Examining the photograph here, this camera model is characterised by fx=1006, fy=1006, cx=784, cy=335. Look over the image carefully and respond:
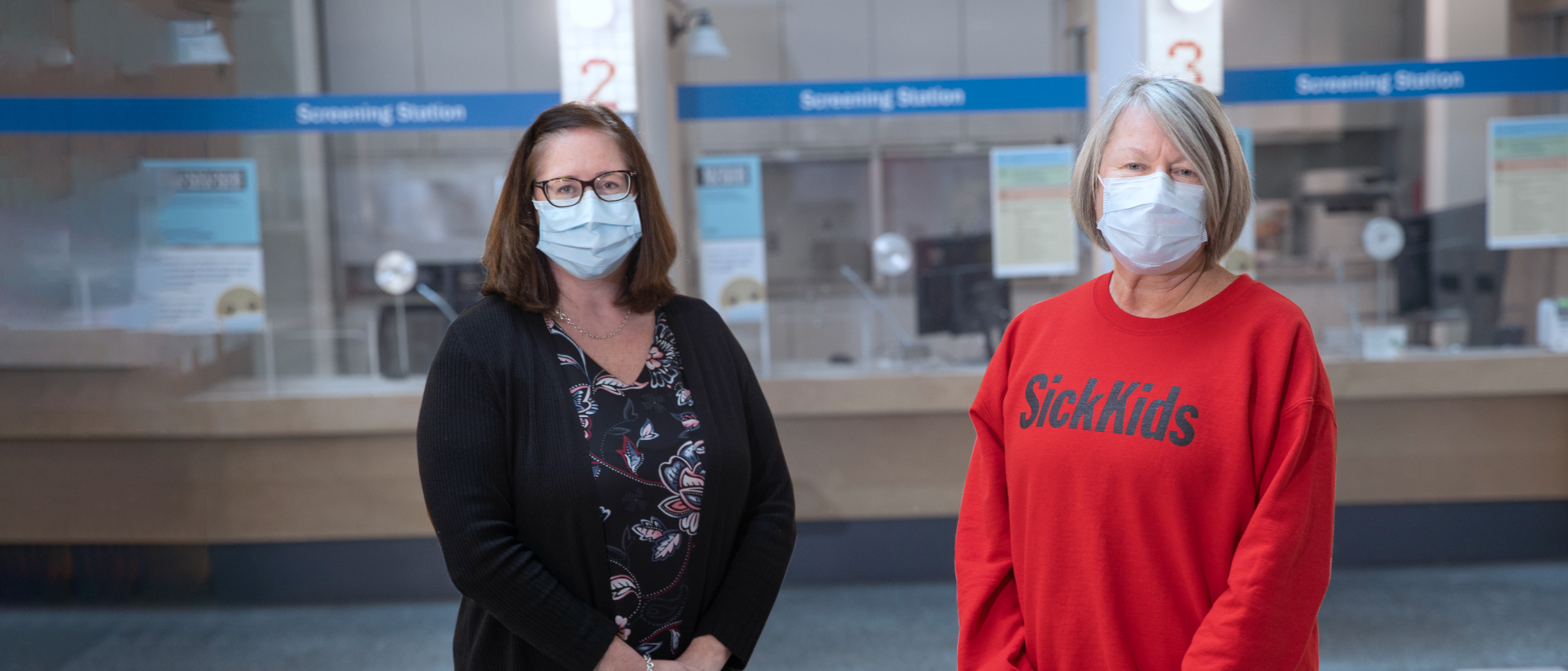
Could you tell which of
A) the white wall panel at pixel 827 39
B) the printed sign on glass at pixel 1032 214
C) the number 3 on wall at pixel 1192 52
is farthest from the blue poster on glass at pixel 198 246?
the number 3 on wall at pixel 1192 52

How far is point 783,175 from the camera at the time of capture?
4.28 m

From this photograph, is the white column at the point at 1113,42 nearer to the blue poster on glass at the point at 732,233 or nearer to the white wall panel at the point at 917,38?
the white wall panel at the point at 917,38

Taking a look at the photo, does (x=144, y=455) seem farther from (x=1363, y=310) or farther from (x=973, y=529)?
(x=1363, y=310)

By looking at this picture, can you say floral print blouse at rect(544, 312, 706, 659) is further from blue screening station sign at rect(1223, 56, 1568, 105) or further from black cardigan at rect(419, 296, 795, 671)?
blue screening station sign at rect(1223, 56, 1568, 105)

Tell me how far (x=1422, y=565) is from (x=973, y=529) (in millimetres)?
3514

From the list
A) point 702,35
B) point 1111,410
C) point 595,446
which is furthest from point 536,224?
point 702,35

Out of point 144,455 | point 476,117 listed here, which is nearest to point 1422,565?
point 476,117

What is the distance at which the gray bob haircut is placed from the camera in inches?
47.4

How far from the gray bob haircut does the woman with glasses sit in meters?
0.67

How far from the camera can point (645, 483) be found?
138 centimetres

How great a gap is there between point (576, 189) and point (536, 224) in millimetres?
85

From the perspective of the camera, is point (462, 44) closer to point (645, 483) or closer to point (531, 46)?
point (531, 46)

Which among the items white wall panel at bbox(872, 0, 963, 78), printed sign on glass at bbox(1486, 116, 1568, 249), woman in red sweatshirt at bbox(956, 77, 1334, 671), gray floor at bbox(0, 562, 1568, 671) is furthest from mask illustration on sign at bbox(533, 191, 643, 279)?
printed sign on glass at bbox(1486, 116, 1568, 249)

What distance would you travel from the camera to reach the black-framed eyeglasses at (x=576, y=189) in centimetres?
144
